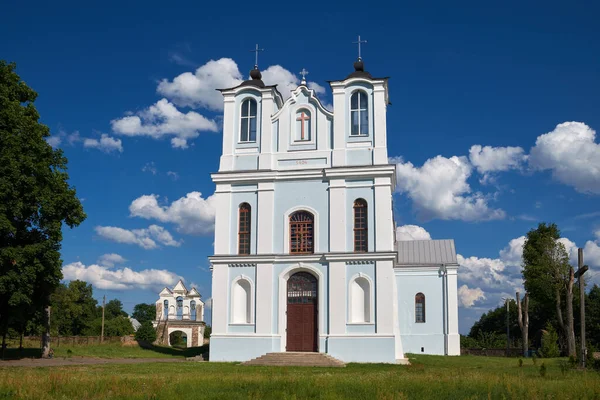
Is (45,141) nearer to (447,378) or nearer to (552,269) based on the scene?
(447,378)

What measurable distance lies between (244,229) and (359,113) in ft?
24.6

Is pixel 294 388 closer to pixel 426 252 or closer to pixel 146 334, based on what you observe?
pixel 426 252

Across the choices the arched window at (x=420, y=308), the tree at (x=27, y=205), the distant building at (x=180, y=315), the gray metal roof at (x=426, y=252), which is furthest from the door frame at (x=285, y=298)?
the distant building at (x=180, y=315)

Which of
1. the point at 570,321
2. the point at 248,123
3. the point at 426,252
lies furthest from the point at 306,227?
the point at 426,252

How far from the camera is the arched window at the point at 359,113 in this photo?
2977cm

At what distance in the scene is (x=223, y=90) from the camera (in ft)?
102

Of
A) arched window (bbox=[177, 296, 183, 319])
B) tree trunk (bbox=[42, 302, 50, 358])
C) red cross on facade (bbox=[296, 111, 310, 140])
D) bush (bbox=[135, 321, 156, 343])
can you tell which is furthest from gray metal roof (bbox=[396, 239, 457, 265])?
tree trunk (bbox=[42, 302, 50, 358])

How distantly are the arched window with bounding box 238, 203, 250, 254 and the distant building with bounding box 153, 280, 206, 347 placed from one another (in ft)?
84.4

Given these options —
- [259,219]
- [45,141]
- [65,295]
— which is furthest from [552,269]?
[65,295]

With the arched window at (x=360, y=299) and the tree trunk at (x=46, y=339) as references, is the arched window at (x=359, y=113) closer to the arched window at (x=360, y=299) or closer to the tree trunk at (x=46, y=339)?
the arched window at (x=360, y=299)

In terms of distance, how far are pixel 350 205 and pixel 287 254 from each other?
11.6ft

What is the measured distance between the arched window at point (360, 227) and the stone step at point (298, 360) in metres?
4.95

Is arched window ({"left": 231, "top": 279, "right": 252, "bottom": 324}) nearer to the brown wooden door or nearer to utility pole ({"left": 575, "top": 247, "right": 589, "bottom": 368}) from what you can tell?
the brown wooden door

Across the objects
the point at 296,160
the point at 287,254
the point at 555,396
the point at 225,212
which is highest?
the point at 296,160
